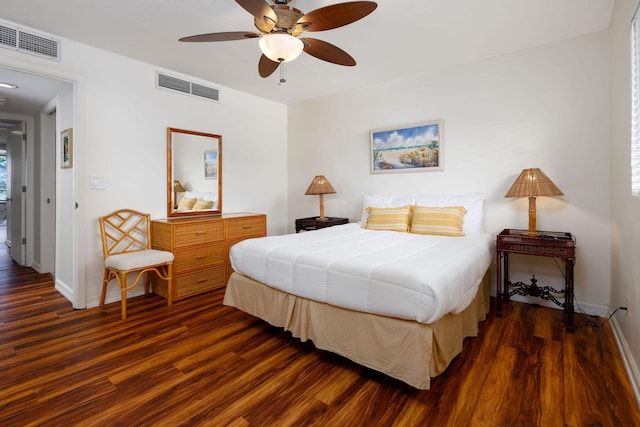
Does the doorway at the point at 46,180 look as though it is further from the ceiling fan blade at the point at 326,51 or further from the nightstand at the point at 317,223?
the nightstand at the point at 317,223

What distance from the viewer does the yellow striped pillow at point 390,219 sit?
3266 mm

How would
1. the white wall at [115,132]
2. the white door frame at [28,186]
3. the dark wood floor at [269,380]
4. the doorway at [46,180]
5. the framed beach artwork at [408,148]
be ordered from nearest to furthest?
the dark wood floor at [269,380] → the white wall at [115,132] → the doorway at [46,180] → the framed beach artwork at [408,148] → the white door frame at [28,186]

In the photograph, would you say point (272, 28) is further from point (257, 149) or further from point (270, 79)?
point (257, 149)

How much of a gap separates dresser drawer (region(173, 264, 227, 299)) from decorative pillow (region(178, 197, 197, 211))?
0.82 meters

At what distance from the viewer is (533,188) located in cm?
264

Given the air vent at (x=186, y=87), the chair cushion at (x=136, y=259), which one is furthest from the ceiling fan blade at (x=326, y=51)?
the chair cushion at (x=136, y=259)

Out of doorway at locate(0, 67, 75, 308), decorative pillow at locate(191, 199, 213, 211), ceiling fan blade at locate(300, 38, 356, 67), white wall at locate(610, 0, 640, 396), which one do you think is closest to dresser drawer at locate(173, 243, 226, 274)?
decorative pillow at locate(191, 199, 213, 211)

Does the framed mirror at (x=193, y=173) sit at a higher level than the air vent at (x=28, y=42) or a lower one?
lower

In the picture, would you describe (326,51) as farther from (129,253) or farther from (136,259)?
(129,253)

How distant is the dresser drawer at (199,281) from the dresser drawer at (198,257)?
0.24 feet

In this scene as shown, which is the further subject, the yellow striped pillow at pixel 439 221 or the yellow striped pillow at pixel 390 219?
the yellow striped pillow at pixel 390 219

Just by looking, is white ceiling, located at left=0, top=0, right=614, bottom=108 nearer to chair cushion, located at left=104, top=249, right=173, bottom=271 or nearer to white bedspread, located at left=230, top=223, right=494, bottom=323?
white bedspread, located at left=230, top=223, right=494, bottom=323

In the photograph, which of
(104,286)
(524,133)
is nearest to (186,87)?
(104,286)

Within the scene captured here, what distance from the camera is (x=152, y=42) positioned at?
287cm
